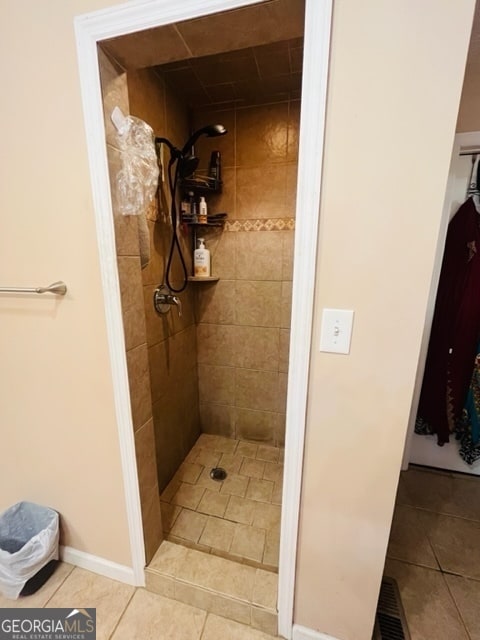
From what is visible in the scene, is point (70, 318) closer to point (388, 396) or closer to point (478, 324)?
point (388, 396)

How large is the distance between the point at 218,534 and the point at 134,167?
5.34ft

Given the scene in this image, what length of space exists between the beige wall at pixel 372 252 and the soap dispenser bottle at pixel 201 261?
3.68 feet

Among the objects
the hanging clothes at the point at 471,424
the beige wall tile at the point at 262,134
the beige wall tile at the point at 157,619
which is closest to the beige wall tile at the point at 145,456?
the beige wall tile at the point at 157,619

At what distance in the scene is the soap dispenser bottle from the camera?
1704 mm

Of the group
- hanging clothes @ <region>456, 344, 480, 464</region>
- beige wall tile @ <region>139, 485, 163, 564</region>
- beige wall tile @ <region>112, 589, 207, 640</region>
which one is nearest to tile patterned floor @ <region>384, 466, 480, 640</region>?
hanging clothes @ <region>456, 344, 480, 464</region>

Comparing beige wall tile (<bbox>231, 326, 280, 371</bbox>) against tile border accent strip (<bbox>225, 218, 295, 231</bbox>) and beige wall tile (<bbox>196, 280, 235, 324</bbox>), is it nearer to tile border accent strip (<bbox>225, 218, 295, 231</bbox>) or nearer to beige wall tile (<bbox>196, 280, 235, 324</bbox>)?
beige wall tile (<bbox>196, 280, 235, 324</bbox>)

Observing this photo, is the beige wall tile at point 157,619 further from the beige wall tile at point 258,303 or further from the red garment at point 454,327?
the red garment at point 454,327

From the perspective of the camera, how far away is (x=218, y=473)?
1.69 meters

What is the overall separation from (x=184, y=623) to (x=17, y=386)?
1155 mm

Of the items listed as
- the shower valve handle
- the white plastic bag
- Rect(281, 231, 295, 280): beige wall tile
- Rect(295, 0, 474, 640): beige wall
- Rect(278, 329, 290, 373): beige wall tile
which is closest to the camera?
Rect(295, 0, 474, 640): beige wall

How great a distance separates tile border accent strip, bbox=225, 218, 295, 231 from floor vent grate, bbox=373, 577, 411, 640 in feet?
5.93

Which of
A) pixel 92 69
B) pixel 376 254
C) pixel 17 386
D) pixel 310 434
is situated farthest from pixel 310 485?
pixel 92 69

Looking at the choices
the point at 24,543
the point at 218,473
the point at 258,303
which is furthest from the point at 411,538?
the point at 24,543

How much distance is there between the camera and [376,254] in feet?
2.19
